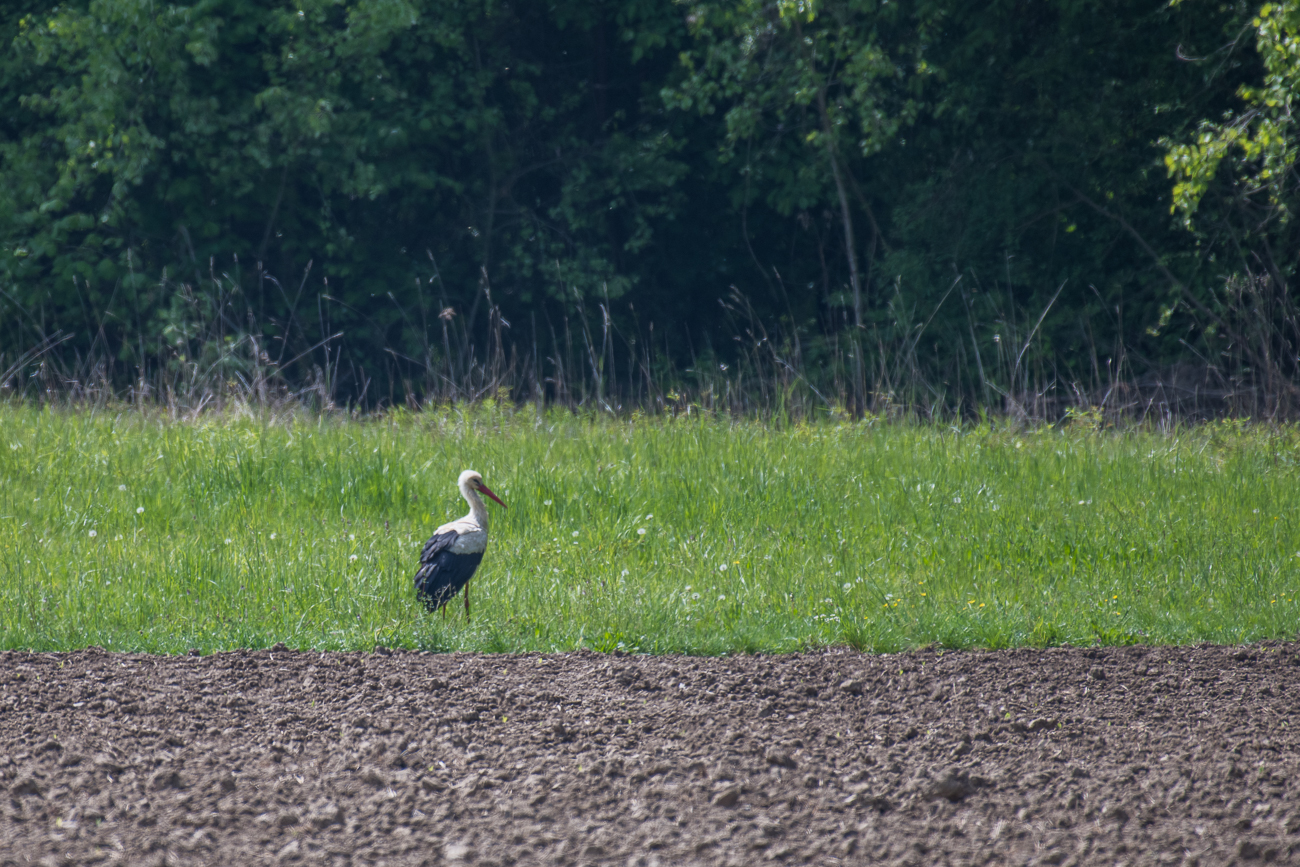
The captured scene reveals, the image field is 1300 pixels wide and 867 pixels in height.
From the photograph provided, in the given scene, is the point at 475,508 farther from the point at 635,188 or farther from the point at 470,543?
the point at 635,188

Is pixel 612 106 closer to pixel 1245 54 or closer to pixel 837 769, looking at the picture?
pixel 1245 54

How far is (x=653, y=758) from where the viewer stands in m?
3.92

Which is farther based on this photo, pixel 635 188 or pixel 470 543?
pixel 635 188

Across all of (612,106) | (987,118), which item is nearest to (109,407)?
(612,106)

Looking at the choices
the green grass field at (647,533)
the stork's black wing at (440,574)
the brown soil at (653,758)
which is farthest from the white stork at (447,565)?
the brown soil at (653,758)

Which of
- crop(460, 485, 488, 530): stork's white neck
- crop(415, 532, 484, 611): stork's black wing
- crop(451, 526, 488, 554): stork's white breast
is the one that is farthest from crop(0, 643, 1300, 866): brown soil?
crop(460, 485, 488, 530): stork's white neck

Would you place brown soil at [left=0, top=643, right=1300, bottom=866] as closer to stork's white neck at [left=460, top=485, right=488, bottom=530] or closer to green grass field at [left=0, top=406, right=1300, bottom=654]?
green grass field at [left=0, top=406, right=1300, bottom=654]

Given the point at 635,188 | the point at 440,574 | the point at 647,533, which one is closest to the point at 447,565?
the point at 440,574

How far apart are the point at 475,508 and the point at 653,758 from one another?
7.87 feet

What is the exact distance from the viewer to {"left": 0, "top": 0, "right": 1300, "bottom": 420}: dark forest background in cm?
1466

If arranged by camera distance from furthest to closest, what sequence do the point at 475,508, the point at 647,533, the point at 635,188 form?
the point at 635,188
the point at 647,533
the point at 475,508

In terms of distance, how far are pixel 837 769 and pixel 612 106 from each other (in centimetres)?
1733

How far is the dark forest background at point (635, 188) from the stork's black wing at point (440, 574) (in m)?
7.70

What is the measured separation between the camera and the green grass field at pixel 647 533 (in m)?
5.52
